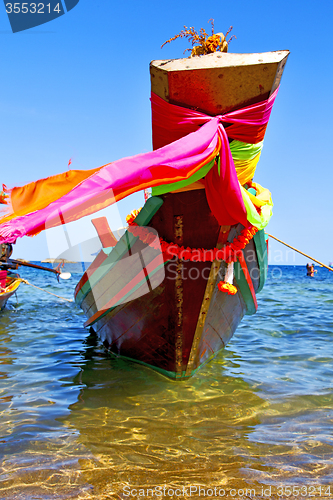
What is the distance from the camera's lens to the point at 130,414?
123 inches

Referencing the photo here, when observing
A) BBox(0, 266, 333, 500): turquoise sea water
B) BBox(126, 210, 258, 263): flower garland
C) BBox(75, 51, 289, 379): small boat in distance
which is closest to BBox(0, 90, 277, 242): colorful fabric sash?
BBox(75, 51, 289, 379): small boat in distance

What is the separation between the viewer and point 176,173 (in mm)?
2363

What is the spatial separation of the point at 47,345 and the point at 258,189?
4.12 metres

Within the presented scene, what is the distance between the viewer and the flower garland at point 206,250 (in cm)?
334

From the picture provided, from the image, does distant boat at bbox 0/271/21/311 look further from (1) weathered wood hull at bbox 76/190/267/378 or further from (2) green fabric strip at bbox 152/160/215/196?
(2) green fabric strip at bbox 152/160/215/196

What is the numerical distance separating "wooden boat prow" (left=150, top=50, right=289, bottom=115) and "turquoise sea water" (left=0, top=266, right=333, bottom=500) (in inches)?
104

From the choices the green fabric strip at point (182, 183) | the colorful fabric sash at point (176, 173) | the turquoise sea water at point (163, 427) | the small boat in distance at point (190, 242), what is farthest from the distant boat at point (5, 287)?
the green fabric strip at point (182, 183)

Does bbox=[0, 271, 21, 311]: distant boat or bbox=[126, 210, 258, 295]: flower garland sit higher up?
bbox=[126, 210, 258, 295]: flower garland

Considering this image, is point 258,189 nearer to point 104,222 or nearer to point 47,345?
point 104,222

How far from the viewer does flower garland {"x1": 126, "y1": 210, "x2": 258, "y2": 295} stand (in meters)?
3.34

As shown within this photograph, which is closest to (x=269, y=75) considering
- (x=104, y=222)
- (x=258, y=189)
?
(x=258, y=189)

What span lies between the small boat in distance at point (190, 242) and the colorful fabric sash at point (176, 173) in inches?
0.6

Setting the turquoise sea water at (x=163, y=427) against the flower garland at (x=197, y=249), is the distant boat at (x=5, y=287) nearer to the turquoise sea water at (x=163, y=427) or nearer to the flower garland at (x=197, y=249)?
the turquoise sea water at (x=163, y=427)

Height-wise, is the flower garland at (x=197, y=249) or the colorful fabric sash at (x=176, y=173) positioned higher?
the colorful fabric sash at (x=176, y=173)
